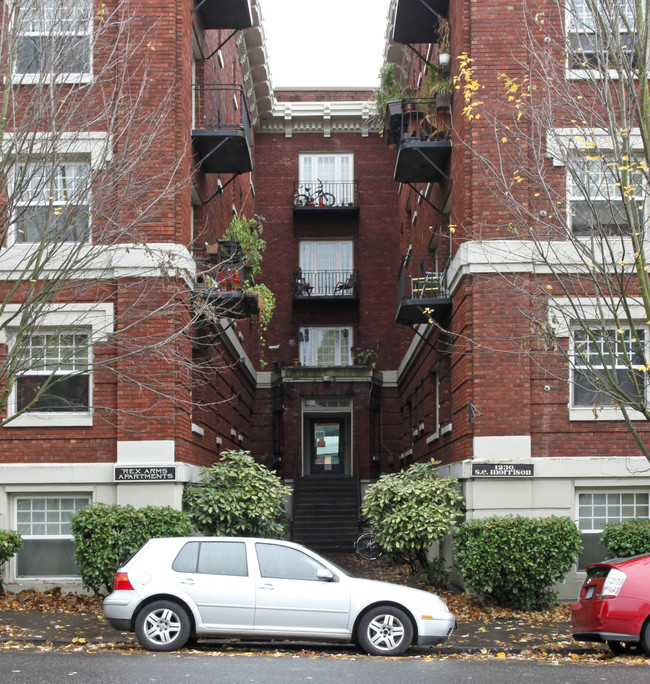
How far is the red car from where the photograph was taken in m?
11.0

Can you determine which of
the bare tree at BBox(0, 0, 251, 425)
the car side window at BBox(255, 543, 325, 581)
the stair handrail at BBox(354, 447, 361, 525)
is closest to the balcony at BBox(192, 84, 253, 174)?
the bare tree at BBox(0, 0, 251, 425)

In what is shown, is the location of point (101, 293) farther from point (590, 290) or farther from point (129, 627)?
point (590, 290)

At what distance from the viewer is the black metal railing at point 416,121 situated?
748 inches

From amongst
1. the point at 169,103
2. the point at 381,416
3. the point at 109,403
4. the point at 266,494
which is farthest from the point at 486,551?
the point at 381,416

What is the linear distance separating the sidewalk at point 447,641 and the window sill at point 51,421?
3475 mm

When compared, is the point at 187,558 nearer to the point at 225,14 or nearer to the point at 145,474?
the point at 145,474

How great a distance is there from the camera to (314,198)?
33.4m

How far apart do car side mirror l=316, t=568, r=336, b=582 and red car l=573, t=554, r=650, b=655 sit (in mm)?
3095

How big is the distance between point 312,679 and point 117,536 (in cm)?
667

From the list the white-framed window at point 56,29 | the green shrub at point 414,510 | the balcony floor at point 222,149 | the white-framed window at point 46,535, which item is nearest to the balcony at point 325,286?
the balcony floor at point 222,149

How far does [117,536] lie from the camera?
596 inches

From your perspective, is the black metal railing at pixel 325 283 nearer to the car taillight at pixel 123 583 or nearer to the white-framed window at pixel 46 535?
the white-framed window at pixel 46 535

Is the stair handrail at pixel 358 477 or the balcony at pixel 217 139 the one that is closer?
the balcony at pixel 217 139

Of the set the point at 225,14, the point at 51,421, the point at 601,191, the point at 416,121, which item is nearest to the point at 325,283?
the point at 416,121
